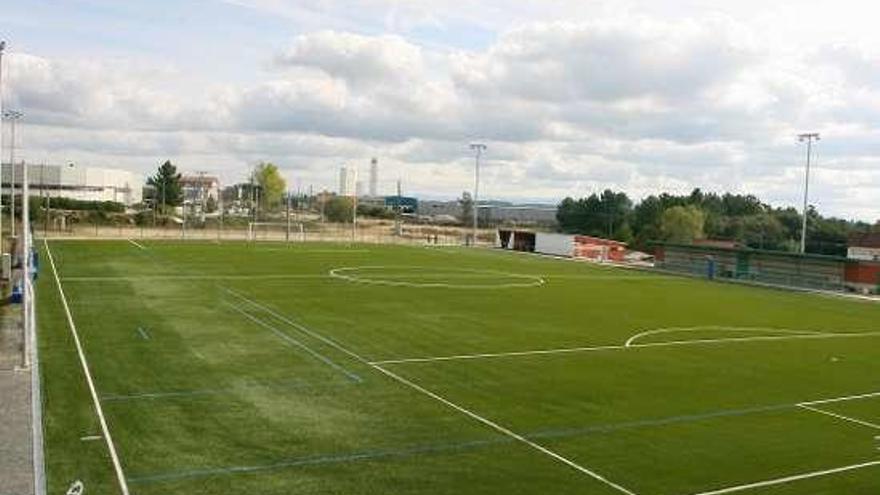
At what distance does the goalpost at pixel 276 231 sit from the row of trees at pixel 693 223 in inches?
1604

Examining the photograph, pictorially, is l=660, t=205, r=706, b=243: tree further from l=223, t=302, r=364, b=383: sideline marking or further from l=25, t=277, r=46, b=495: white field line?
l=25, t=277, r=46, b=495: white field line

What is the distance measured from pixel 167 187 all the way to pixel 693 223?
263ft

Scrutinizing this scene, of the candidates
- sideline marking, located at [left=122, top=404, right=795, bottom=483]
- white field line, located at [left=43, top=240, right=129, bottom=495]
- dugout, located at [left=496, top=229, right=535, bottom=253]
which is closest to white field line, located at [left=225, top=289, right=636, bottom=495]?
sideline marking, located at [left=122, top=404, right=795, bottom=483]

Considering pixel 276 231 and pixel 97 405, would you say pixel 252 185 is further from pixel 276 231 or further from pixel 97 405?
pixel 97 405

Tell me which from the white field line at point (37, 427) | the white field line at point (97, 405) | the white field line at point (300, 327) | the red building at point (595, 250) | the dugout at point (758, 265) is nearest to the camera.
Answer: the white field line at point (37, 427)

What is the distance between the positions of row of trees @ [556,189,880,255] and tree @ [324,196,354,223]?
40106 millimetres

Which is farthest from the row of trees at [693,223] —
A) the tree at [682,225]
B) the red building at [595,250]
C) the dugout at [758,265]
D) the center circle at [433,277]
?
the center circle at [433,277]

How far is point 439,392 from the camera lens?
21234 millimetres

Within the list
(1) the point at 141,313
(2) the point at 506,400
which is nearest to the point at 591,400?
(2) the point at 506,400

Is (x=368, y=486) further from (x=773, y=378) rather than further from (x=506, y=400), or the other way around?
(x=773, y=378)

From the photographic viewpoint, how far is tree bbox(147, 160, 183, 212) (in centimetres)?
13762

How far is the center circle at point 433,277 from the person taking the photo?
47.9 metres

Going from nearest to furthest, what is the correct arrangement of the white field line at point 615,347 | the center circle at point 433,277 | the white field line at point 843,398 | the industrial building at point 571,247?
the white field line at point 843,398 → the white field line at point 615,347 → the center circle at point 433,277 → the industrial building at point 571,247

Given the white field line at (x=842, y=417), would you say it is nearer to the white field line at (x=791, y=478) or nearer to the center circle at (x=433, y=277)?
the white field line at (x=791, y=478)
